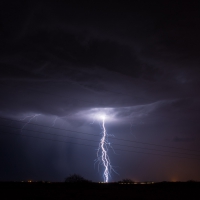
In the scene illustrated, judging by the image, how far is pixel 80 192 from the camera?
1623 centimetres

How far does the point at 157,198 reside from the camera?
15859 millimetres

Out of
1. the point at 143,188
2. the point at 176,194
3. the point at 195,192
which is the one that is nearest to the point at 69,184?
the point at 143,188

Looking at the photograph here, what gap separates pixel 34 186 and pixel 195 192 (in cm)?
1135

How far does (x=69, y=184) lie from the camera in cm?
1881

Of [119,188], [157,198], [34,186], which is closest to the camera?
[157,198]

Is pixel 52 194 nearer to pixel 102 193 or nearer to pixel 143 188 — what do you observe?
pixel 102 193

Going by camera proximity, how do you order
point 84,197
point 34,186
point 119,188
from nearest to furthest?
point 84,197, point 34,186, point 119,188

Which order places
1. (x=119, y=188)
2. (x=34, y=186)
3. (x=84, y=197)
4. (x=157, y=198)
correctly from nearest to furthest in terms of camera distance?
1. (x=84, y=197)
2. (x=157, y=198)
3. (x=34, y=186)
4. (x=119, y=188)

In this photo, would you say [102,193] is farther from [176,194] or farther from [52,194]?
[176,194]

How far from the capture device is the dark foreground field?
1444 centimetres

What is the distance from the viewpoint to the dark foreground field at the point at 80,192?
14444mm

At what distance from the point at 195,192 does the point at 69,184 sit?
9.10 m

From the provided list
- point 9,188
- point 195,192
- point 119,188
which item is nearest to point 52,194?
point 9,188

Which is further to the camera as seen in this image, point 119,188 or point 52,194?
point 119,188
